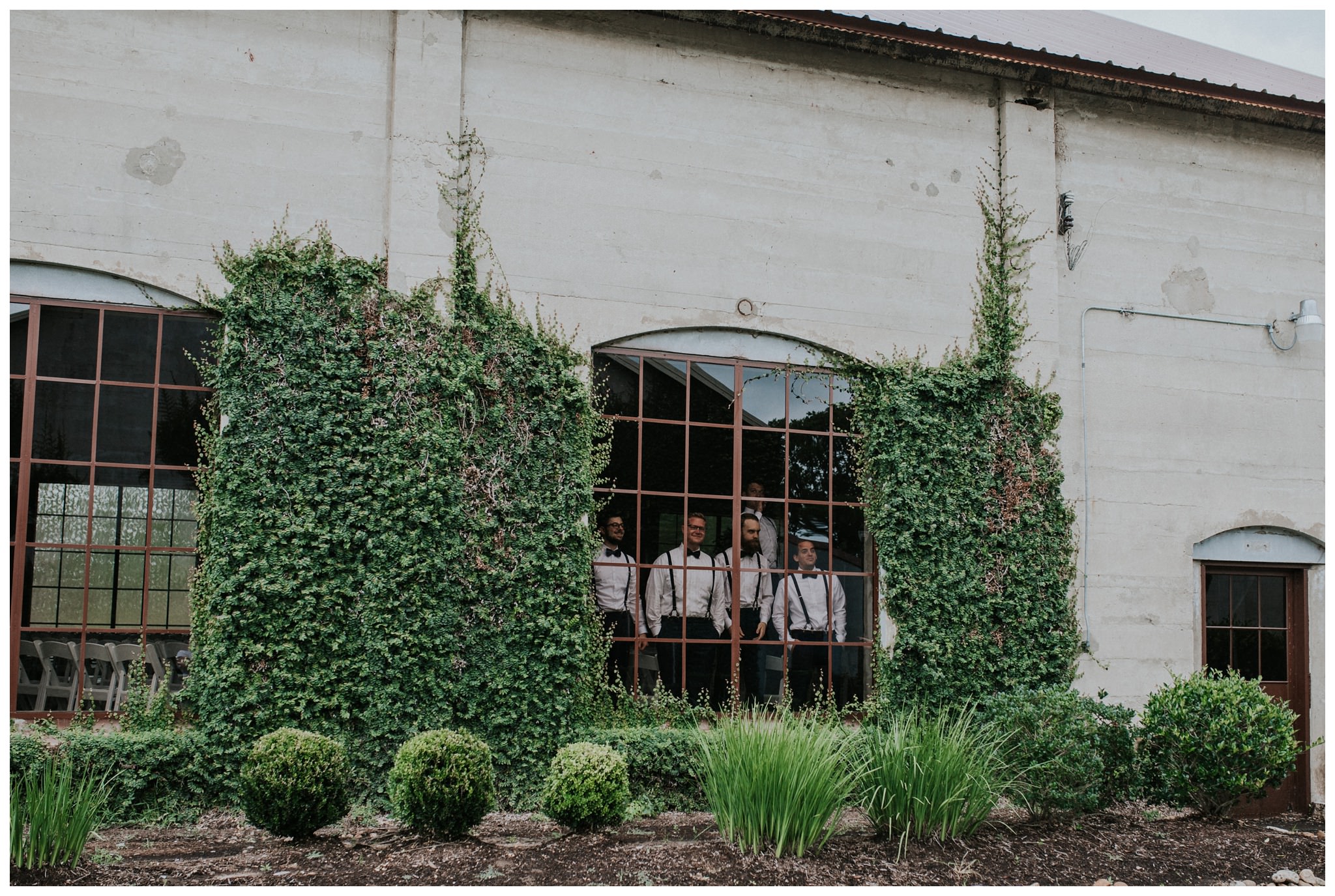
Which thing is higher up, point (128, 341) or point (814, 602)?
point (128, 341)

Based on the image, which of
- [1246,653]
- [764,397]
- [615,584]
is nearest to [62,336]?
[615,584]

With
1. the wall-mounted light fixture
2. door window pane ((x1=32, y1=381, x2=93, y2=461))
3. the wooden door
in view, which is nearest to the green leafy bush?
the wooden door

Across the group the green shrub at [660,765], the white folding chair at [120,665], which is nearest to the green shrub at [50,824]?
the white folding chair at [120,665]

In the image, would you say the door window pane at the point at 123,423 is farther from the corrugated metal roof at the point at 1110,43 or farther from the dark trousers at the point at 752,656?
the corrugated metal roof at the point at 1110,43

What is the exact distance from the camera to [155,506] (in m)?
11.9

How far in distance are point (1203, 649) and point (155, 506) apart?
1090 centimetres

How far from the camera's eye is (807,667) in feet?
27.0

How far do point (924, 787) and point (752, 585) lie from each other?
7.76ft

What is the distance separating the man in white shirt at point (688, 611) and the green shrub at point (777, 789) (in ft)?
6.05

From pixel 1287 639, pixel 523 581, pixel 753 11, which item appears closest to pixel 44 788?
pixel 523 581

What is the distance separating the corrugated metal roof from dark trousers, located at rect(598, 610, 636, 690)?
16.6 ft

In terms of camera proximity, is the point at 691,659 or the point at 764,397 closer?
the point at 691,659

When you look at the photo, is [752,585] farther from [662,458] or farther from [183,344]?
[183,344]

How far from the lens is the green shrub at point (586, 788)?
616 centimetres
